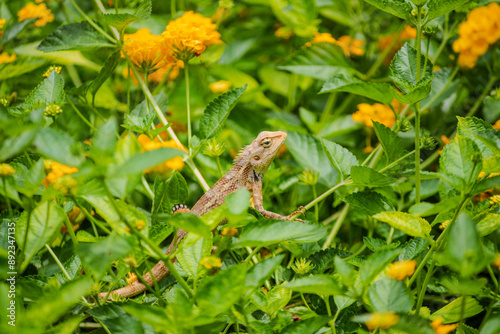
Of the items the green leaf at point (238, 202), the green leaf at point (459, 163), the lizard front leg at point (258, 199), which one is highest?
the green leaf at point (238, 202)

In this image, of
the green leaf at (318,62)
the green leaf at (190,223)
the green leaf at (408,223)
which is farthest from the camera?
the green leaf at (318,62)

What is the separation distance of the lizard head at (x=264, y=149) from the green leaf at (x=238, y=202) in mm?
1084

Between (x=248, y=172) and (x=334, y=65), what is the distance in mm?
778

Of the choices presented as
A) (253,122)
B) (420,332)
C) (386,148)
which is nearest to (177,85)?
(253,122)

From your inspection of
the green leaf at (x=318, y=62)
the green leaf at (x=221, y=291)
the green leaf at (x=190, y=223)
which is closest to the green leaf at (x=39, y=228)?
the green leaf at (x=190, y=223)

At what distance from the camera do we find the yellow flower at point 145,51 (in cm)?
204

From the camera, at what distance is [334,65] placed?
2.55m

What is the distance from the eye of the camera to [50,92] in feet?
5.85

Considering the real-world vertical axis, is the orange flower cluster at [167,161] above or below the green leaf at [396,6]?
below

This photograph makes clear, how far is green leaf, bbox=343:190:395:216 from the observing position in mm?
1690

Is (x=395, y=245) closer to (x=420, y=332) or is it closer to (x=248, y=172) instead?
(x=420, y=332)

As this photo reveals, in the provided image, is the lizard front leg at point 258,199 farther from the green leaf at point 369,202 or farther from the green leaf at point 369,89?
the green leaf at point 369,89

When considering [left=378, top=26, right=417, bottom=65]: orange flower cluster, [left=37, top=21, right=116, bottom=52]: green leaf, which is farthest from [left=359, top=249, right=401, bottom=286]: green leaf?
[left=378, top=26, right=417, bottom=65]: orange flower cluster

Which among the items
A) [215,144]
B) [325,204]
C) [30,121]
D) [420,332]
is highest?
[30,121]
